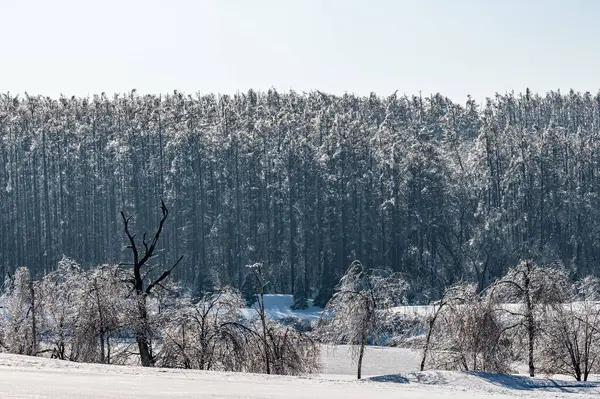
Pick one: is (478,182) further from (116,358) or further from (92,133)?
(116,358)

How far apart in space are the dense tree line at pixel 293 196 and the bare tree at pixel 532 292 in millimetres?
48364

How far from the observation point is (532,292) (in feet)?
125

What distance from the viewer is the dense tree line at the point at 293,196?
97438mm

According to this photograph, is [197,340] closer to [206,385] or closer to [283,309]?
[206,385]

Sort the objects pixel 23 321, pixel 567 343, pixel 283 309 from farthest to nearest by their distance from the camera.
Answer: pixel 283 309 < pixel 23 321 < pixel 567 343

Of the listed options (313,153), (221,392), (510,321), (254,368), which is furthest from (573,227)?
(221,392)

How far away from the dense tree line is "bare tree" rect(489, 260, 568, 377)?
48364 mm

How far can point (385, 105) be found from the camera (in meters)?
163

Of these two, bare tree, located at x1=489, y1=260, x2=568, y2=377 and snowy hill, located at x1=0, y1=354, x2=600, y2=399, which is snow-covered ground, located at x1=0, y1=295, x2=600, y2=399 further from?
bare tree, located at x1=489, y1=260, x2=568, y2=377

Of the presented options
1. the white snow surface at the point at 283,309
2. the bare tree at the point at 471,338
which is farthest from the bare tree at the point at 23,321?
the white snow surface at the point at 283,309

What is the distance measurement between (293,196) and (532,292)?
6634cm

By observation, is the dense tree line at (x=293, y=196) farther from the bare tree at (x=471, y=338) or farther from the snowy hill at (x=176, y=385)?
the snowy hill at (x=176, y=385)

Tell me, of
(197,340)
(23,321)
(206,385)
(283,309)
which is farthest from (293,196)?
(206,385)

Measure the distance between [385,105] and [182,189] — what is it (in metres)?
64.9
